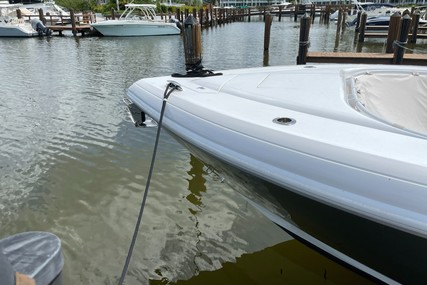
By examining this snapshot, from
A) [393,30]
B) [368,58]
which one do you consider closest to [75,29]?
[393,30]

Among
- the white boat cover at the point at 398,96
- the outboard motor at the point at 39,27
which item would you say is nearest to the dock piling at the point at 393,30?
the white boat cover at the point at 398,96

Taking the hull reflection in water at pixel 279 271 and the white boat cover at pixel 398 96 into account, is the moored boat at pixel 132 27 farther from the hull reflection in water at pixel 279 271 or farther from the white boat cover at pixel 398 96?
the hull reflection in water at pixel 279 271

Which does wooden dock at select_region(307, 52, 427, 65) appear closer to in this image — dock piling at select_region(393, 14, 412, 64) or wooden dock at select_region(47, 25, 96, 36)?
dock piling at select_region(393, 14, 412, 64)

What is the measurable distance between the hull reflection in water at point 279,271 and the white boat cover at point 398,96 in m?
1.36

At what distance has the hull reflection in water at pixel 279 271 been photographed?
3.09 meters

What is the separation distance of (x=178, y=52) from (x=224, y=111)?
15.8 m

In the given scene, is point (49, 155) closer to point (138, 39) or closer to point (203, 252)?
point (203, 252)

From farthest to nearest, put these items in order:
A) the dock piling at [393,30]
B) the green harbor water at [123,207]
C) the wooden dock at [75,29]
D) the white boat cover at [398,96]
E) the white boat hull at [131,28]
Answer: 1. the wooden dock at [75,29]
2. the white boat hull at [131,28]
3. the dock piling at [393,30]
4. the green harbor water at [123,207]
5. the white boat cover at [398,96]

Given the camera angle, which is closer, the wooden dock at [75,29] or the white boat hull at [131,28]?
Result: the white boat hull at [131,28]

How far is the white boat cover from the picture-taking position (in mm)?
3082

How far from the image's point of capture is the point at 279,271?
10.5 ft

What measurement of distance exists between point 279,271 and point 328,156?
5.67 ft

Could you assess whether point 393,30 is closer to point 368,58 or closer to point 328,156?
point 368,58

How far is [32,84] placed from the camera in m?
9.95
